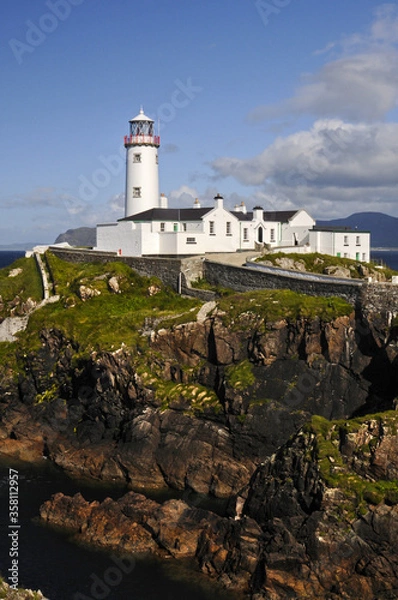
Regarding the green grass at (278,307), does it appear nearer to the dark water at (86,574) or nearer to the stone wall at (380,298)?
the stone wall at (380,298)

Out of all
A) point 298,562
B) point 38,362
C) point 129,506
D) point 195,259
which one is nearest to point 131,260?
point 195,259

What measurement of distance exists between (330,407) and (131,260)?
27.0m

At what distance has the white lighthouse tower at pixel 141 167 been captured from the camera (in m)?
74.9

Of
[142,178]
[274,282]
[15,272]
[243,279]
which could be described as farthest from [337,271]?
[15,272]

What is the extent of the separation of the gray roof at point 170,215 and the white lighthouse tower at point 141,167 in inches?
140

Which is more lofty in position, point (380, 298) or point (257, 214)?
point (257, 214)

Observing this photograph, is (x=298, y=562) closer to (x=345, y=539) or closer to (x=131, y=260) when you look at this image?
(x=345, y=539)

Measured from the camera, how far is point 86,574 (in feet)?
108

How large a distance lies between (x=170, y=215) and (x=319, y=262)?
15.2 m

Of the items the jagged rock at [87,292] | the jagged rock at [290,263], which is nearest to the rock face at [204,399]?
the jagged rock at [87,292]

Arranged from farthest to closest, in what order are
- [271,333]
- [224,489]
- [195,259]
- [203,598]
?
[195,259], [271,333], [224,489], [203,598]

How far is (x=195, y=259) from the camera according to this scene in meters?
63.4

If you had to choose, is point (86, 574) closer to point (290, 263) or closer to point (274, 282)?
point (274, 282)

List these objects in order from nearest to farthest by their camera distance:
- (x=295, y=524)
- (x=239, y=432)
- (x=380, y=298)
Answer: (x=295, y=524), (x=239, y=432), (x=380, y=298)
